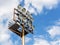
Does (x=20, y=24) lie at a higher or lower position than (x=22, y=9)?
lower

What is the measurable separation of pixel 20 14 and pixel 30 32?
4.12 meters

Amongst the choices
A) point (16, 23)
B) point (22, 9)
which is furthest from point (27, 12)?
point (16, 23)

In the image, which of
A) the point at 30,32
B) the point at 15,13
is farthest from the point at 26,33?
the point at 15,13

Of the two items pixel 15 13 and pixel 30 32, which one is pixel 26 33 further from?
pixel 15 13

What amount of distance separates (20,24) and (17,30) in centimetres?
131

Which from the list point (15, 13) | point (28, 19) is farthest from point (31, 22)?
point (15, 13)

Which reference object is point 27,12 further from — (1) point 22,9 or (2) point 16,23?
(2) point 16,23

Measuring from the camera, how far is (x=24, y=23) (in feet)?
197

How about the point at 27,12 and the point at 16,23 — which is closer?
the point at 16,23

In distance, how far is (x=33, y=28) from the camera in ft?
200

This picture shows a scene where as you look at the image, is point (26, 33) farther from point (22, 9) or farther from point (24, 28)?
point (22, 9)

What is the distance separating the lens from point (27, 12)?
61.5 metres

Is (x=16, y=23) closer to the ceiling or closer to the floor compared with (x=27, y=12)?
closer to the floor

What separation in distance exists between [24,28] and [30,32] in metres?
1.54
